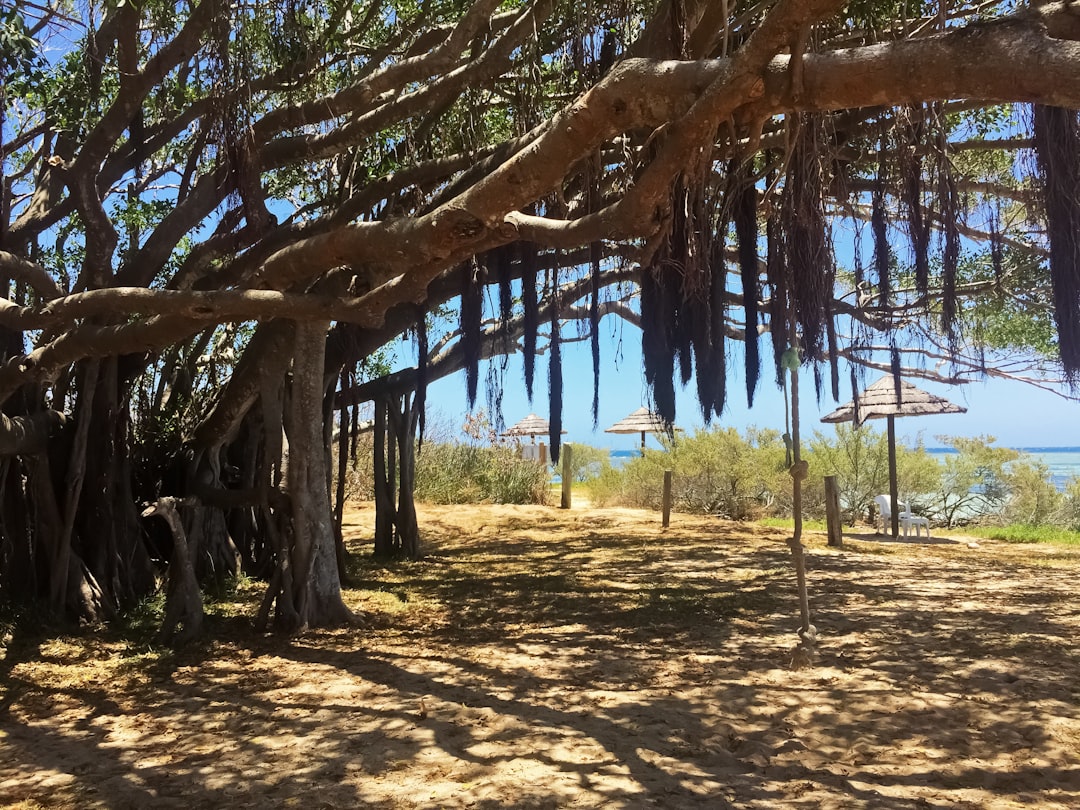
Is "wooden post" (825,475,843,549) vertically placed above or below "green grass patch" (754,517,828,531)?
above

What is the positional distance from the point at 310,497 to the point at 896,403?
7.34m

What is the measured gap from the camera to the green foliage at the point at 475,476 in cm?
1220

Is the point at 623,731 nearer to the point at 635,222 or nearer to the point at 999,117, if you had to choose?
the point at 635,222

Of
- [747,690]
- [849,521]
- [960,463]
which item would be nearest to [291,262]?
[747,690]

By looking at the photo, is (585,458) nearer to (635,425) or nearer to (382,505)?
(635,425)

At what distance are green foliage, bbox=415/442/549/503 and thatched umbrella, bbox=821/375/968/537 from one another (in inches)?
216

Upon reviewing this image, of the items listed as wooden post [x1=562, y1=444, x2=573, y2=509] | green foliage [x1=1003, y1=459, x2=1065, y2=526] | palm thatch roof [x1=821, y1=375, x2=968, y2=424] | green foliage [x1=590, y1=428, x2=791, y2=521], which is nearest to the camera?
palm thatch roof [x1=821, y1=375, x2=968, y2=424]

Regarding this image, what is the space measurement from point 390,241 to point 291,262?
2.28 ft

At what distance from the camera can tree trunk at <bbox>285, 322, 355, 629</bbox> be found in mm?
4418

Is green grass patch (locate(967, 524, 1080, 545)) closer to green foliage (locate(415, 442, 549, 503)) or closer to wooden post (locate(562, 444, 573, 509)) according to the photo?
wooden post (locate(562, 444, 573, 509))

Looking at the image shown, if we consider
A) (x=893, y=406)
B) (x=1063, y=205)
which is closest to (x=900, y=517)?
(x=893, y=406)

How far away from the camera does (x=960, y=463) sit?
1136 centimetres

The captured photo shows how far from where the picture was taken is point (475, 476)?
12586 millimetres

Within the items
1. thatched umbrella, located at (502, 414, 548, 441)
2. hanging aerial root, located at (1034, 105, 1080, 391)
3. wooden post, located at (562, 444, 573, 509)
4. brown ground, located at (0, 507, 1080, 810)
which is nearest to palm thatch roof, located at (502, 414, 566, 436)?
thatched umbrella, located at (502, 414, 548, 441)
